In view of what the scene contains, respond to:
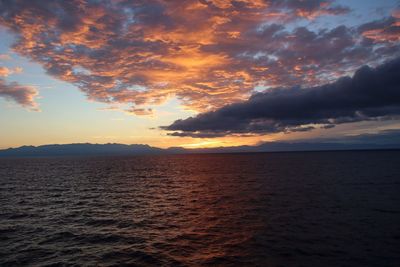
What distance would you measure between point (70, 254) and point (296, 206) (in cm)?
2881

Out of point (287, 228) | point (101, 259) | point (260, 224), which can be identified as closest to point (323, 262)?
point (287, 228)

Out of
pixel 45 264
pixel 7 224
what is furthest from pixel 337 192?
pixel 7 224

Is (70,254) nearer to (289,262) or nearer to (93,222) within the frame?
(93,222)

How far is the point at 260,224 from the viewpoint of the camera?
30.8 m

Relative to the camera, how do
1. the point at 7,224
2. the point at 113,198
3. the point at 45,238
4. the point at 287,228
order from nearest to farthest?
the point at 45,238 → the point at 287,228 → the point at 7,224 → the point at 113,198

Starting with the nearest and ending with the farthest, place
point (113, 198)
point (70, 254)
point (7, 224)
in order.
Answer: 1. point (70, 254)
2. point (7, 224)
3. point (113, 198)

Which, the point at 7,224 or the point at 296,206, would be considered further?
the point at 296,206

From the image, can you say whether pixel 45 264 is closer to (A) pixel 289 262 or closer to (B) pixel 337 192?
(A) pixel 289 262

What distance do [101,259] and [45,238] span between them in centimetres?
893

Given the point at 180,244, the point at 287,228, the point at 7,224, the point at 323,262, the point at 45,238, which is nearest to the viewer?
the point at 323,262

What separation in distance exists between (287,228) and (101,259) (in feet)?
58.7

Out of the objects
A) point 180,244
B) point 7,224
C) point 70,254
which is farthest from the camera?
point 7,224

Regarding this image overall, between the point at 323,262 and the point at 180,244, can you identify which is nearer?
the point at 323,262

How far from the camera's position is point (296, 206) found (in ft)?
129
